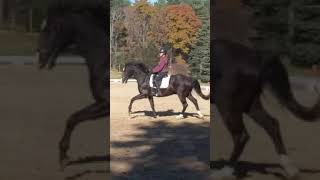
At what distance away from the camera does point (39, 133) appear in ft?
13.9

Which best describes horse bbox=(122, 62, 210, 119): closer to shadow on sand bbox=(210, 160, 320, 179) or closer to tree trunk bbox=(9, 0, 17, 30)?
shadow on sand bbox=(210, 160, 320, 179)

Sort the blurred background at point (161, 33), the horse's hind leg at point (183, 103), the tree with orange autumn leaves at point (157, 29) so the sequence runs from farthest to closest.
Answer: the tree with orange autumn leaves at point (157, 29), the blurred background at point (161, 33), the horse's hind leg at point (183, 103)

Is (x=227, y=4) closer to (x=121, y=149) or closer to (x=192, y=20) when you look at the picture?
(x=121, y=149)

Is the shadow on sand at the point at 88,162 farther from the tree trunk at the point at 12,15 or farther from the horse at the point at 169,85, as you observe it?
the horse at the point at 169,85

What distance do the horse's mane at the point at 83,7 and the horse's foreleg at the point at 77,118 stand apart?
2.09 feet

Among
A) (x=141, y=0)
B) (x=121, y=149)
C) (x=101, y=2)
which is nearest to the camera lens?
(x=101, y=2)

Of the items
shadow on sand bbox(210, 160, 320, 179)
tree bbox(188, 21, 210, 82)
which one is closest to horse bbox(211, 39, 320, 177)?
shadow on sand bbox(210, 160, 320, 179)

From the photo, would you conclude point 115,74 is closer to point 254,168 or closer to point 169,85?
point 169,85

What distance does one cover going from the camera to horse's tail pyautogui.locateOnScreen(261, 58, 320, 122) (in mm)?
4258

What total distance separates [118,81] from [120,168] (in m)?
12.9

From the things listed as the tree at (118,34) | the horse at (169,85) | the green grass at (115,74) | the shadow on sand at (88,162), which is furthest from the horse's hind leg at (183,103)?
the green grass at (115,74)

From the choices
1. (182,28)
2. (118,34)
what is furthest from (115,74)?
(182,28)

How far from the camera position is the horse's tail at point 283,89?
14.0 ft

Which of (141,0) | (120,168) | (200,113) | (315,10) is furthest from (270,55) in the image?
(141,0)
